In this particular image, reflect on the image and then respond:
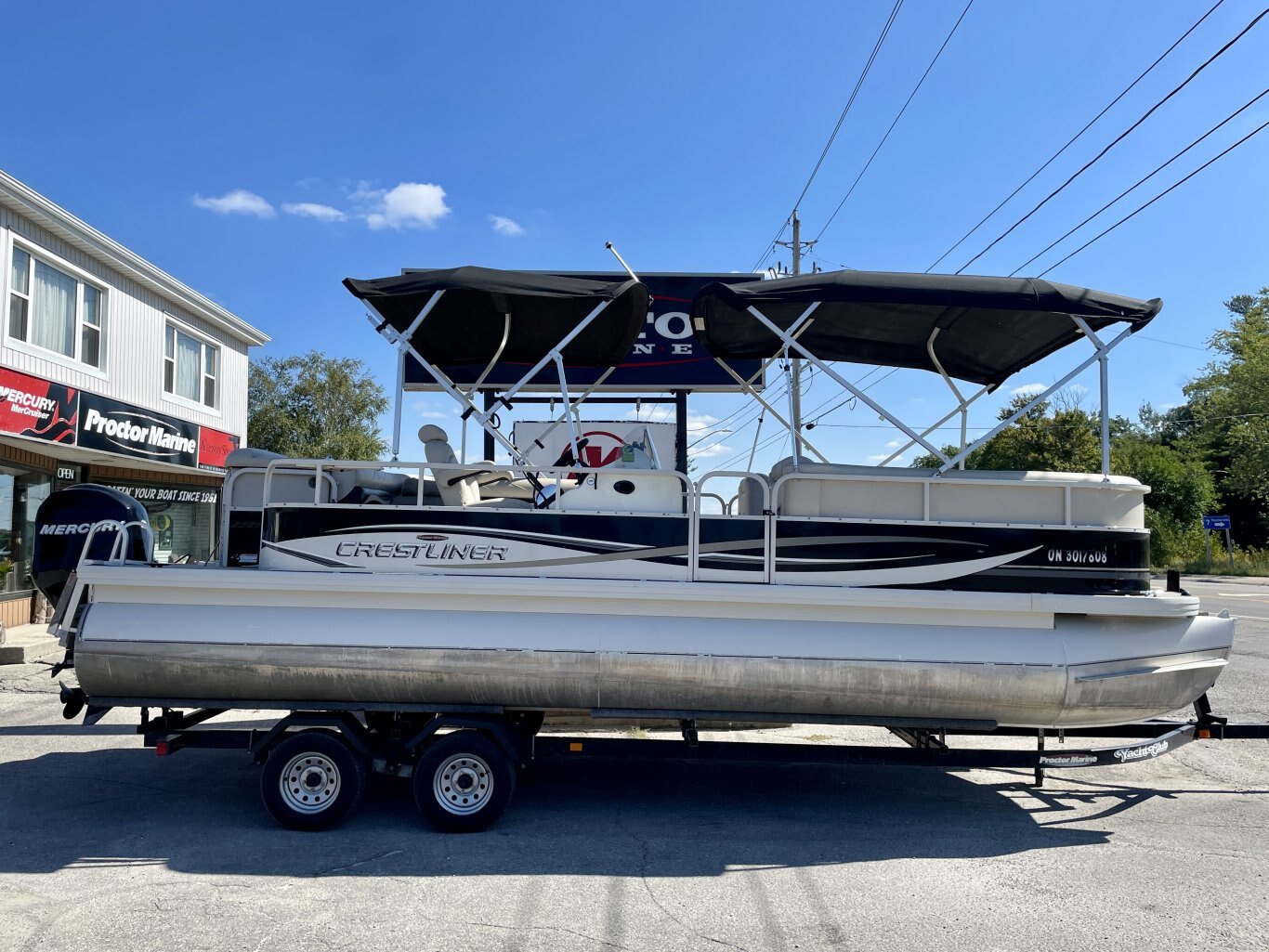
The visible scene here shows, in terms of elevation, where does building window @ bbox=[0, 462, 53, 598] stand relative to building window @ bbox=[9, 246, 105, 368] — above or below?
below

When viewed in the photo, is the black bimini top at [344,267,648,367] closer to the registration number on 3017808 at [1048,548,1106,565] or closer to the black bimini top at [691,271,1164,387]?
the black bimini top at [691,271,1164,387]

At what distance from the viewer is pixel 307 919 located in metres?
4.12

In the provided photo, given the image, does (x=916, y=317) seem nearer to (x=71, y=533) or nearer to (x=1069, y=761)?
(x=1069, y=761)

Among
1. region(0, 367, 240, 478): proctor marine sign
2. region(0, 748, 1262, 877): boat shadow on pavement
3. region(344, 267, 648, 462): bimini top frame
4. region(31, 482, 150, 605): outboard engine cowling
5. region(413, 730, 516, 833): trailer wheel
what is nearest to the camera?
region(0, 748, 1262, 877): boat shadow on pavement

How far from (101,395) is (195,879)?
10922 mm

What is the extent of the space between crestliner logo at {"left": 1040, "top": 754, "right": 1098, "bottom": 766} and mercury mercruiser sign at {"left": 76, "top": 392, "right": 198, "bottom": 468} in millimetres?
12721

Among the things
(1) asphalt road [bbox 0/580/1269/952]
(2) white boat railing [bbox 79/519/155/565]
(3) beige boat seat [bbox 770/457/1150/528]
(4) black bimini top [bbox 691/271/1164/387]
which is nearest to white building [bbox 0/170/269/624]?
(2) white boat railing [bbox 79/519/155/565]

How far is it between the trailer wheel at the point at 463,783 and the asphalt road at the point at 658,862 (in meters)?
0.13

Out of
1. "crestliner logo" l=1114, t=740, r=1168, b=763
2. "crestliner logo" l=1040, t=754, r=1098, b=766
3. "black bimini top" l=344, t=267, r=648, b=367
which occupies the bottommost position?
"crestliner logo" l=1040, t=754, r=1098, b=766

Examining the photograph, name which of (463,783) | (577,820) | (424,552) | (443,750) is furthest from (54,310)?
(577,820)

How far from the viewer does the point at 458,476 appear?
5.81 m

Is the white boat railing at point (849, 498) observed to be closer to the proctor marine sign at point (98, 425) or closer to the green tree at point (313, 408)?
the proctor marine sign at point (98, 425)

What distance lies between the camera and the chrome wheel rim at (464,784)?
532 cm

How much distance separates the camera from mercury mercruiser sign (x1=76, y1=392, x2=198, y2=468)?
1286 cm
